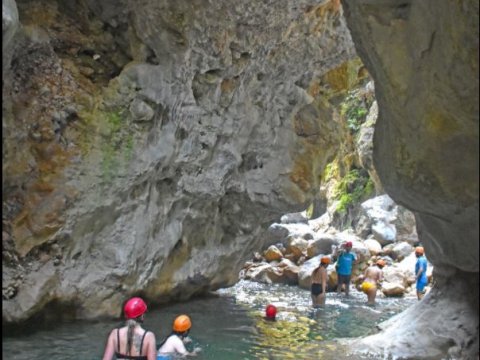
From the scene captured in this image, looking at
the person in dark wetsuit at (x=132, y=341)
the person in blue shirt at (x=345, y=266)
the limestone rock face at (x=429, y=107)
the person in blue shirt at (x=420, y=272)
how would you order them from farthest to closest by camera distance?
the person in blue shirt at (x=345, y=266), the person in blue shirt at (x=420, y=272), the person in dark wetsuit at (x=132, y=341), the limestone rock face at (x=429, y=107)

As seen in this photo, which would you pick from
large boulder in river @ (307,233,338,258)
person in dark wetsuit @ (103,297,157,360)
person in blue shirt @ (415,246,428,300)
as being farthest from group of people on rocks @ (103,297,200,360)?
large boulder in river @ (307,233,338,258)

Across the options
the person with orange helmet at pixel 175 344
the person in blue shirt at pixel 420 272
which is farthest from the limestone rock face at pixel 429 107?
the person in blue shirt at pixel 420 272

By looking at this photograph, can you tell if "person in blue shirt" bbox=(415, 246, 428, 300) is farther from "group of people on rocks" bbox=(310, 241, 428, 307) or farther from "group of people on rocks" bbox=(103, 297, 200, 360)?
"group of people on rocks" bbox=(103, 297, 200, 360)

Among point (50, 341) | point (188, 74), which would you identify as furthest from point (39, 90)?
point (50, 341)

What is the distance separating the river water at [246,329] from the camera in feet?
28.6

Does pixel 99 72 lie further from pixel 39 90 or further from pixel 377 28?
pixel 377 28

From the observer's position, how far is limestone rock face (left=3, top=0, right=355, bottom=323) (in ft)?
29.5

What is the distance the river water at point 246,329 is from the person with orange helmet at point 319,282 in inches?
10.9

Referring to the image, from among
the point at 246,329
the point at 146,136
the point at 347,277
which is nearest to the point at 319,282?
the point at 347,277

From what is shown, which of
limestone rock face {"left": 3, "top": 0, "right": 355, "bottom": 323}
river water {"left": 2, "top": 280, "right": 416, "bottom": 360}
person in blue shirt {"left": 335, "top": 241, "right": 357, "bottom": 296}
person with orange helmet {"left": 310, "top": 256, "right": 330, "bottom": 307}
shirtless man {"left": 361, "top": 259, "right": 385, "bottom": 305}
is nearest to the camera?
river water {"left": 2, "top": 280, "right": 416, "bottom": 360}

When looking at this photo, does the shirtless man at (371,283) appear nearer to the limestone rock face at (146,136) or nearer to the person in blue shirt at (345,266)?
the person in blue shirt at (345,266)

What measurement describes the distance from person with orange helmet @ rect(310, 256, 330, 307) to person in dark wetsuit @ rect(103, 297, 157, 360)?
930 cm

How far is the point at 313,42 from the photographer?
41.1ft

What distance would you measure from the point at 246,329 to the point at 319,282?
3.59 meters
